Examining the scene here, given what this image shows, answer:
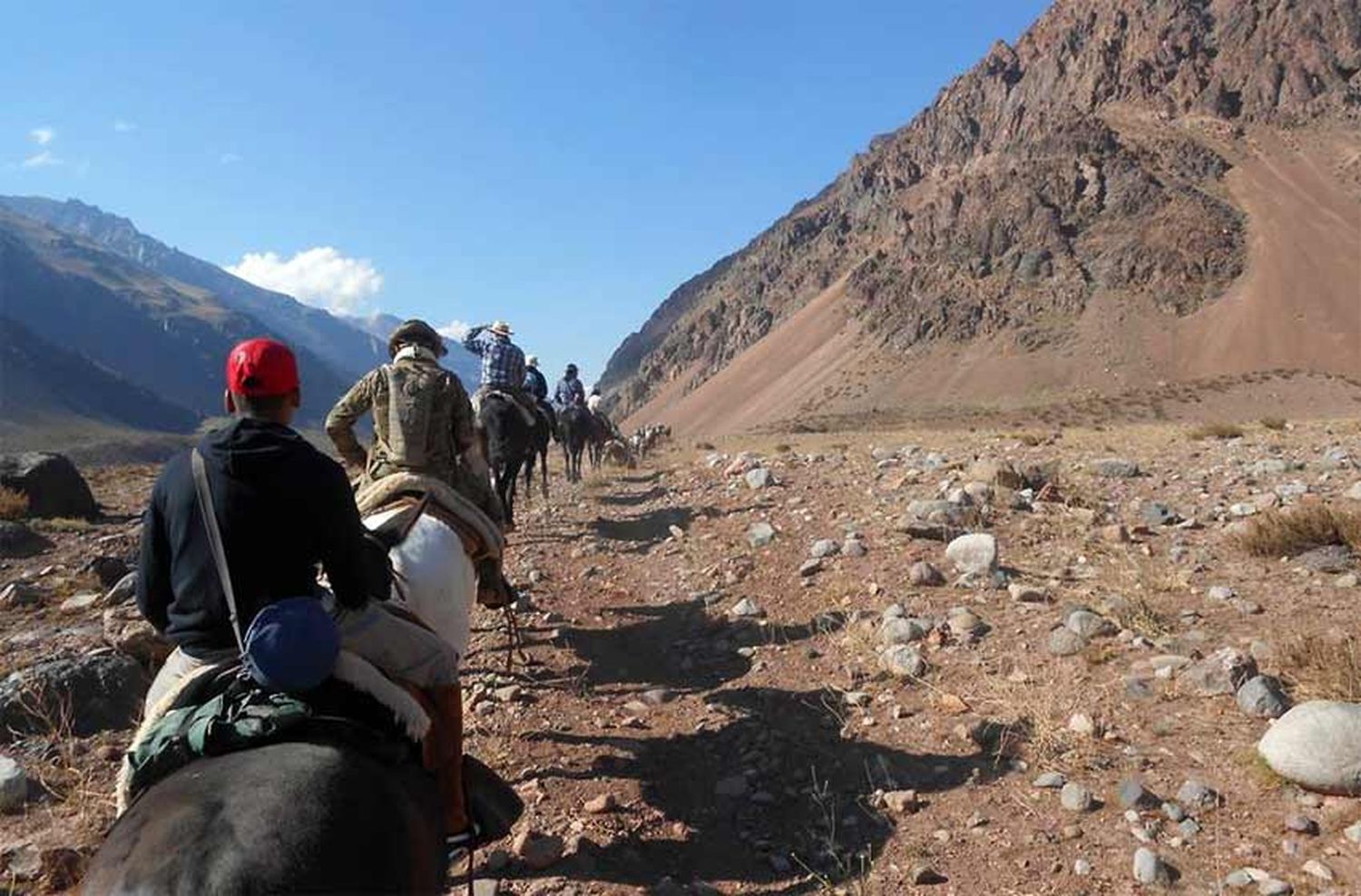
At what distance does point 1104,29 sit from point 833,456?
122 metres

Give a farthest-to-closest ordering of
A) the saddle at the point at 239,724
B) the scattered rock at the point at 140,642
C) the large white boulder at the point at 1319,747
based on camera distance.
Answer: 1. the scattered rock at the point at 140,642
2. the large white boulder at the point at 1319,747
3. the saddle at the point at 239,724

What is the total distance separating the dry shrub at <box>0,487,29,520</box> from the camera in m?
12.9

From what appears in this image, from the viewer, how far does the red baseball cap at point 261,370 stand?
10.3 feet

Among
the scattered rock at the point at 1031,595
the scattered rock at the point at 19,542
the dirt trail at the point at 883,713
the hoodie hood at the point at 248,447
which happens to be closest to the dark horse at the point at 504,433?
the dirt trail at the point at 883,713

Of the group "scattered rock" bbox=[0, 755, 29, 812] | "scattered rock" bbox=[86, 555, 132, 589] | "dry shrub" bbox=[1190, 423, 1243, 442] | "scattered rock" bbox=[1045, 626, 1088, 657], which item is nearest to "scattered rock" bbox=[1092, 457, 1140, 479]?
"scattered rock" bbox=[1045, 626, 1088, 657]

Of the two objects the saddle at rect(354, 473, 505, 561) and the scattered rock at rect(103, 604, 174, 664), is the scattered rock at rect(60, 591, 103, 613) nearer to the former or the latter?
the scattered rock at rect(103, 604, 174, 664)

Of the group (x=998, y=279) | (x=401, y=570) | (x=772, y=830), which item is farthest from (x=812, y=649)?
(x=998, y=279)

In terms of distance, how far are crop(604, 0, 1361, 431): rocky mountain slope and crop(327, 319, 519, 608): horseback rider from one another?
77.6m

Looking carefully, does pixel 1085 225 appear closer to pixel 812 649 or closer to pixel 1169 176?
pixel 1169 176

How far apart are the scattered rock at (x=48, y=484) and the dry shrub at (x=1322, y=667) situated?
15376 millimetres

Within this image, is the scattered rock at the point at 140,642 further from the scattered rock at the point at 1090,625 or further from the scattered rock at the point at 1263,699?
the scattered rock at the point at 1263,699

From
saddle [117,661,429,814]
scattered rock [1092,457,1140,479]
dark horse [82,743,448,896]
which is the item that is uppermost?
scattered rock [1092,457,1140,479]

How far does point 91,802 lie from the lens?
4680 mm

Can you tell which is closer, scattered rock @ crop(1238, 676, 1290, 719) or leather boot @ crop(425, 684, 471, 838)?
leather boot @ crop(425, 684, 471, 838)
